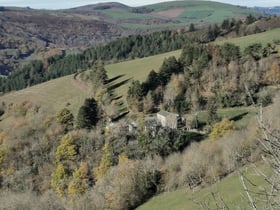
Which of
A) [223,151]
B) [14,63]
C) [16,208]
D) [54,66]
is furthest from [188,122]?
[14,63]

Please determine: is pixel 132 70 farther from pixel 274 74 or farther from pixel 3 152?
pixel 3 152

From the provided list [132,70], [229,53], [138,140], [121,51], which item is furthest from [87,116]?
[121,51]

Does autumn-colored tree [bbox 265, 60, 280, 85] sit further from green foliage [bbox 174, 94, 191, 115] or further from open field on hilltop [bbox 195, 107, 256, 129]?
green foliage [bbox 174, 94, 191, 115]

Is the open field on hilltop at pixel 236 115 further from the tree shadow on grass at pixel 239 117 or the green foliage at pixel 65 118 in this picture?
the green foliage at pixel 65 118

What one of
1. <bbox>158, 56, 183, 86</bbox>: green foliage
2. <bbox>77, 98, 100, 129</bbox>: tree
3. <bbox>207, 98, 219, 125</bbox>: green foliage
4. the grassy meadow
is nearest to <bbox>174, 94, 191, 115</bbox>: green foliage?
<bbox>207, 98, 219, 125</bbox>: green foliage

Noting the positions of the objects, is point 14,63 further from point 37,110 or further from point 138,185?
point 138,185

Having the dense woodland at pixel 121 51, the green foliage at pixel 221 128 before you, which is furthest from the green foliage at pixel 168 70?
the dense woodland at pixel 121 51

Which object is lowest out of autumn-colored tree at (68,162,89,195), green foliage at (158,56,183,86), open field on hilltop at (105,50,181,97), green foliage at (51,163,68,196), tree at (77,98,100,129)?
green foliage at (51,163,68,196)
